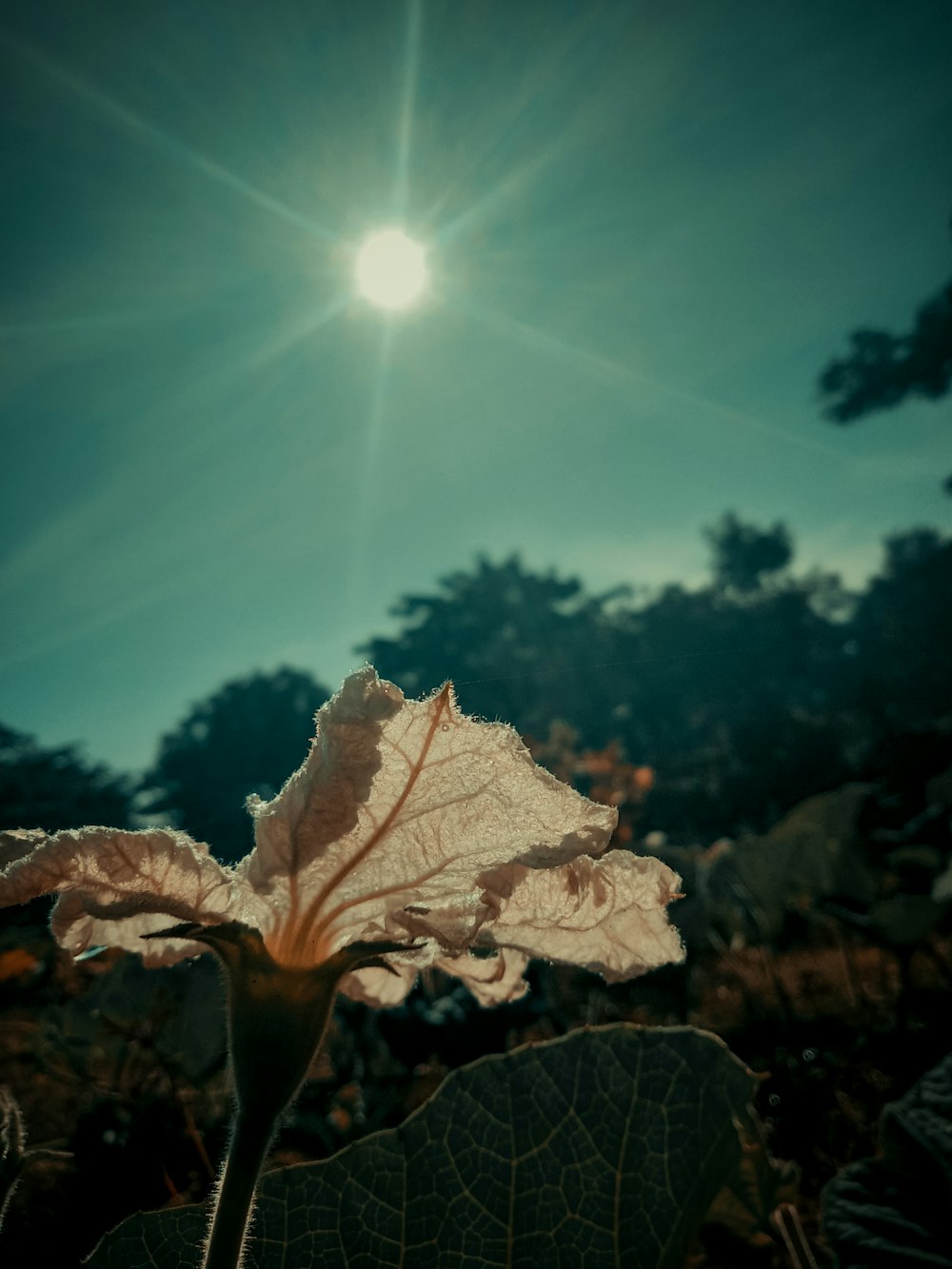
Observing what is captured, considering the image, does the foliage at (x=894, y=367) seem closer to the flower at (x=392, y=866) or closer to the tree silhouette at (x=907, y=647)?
the tree silhouette at (x=907, y=647)

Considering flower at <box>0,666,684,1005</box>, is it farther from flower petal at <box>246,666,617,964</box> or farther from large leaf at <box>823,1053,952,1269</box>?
large leaf at <box>823,1053,952,1269</box>

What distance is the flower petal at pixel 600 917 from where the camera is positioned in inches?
33.5

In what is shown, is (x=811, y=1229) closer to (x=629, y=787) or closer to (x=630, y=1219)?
(x=630, y=1219)

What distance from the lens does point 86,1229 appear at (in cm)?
143

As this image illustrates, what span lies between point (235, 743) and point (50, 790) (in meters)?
15.3

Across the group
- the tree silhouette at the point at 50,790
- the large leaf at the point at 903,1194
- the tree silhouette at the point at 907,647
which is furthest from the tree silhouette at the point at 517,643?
the large leaf at the point at 903,1194

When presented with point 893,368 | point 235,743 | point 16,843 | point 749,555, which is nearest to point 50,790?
point 16,843

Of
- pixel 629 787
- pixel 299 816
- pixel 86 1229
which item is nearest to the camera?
pixel 299 816

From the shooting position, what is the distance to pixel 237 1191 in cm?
66

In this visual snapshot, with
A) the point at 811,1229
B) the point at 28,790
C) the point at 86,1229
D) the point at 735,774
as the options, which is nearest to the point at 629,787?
the point at 811,1229

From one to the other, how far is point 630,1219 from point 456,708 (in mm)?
593

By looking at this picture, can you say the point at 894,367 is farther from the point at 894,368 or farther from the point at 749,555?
the point at 749,555

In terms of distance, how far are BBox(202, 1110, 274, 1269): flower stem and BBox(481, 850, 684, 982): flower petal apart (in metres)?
0.29

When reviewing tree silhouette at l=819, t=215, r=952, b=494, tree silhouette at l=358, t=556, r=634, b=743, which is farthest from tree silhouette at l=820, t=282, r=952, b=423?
tree silhouette at l=358, t=556, r=634, b=743
